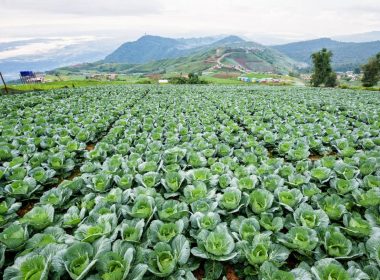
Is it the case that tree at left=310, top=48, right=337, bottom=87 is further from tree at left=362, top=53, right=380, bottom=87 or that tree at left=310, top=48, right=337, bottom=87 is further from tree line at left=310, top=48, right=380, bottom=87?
tree at left=362, top=53, right=380, bottom=87

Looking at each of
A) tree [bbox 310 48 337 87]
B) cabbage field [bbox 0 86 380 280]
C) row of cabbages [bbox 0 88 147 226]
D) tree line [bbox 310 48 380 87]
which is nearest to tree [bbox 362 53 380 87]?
tree line [bbox 310 48 380 87]

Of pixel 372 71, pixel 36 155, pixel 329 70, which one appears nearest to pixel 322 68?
pixel 329 70

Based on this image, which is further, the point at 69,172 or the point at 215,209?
the point at 69,172

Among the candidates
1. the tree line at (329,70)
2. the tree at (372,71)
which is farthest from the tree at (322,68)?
the tree at (372,71)

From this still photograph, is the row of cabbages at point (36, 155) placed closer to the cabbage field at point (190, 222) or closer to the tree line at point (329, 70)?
the cabbage field at point (190, 222)

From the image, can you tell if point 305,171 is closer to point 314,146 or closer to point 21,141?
point 314,146

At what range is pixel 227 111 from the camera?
583 inches

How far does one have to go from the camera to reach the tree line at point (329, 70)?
61312mm

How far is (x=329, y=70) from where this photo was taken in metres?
64.2

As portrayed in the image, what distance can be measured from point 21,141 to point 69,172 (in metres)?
2.68

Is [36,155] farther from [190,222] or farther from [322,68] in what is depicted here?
[322,68]

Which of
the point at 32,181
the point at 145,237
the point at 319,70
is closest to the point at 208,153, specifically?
the point at 145,237

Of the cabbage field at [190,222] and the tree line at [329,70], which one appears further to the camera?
the tree line at [329,70]

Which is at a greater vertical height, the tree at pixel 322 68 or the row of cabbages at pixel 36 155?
the tree at pixel 322 68
